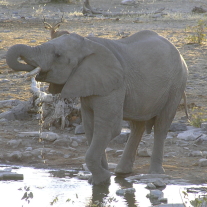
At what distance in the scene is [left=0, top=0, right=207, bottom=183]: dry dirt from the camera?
6508mm

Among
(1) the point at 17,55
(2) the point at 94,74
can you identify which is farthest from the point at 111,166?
(1) the point at 17,55

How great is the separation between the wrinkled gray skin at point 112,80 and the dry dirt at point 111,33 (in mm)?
658

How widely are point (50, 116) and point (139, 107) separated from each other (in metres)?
2.41

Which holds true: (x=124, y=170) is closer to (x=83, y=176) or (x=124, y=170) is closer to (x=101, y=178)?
(x=83, y=176)

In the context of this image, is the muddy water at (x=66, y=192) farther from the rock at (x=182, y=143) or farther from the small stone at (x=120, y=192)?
the rock at (x=182, y=143)

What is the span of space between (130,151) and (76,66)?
4.71 ft

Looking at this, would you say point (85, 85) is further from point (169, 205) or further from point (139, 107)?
point (169, 205)

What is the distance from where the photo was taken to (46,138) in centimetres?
723

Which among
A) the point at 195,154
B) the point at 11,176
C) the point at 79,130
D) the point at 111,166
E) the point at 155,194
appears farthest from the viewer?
the point at 79,130

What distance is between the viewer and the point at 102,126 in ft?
17.2

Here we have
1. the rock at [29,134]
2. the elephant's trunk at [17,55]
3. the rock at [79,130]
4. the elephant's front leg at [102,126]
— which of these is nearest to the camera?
the elephant's trunk at [17,55]

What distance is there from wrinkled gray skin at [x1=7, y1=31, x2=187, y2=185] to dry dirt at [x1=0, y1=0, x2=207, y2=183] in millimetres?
658

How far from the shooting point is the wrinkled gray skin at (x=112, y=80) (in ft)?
16.4

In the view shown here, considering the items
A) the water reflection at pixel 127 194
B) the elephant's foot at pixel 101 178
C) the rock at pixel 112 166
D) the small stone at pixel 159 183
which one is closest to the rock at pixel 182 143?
the rock at pixel 112 166
